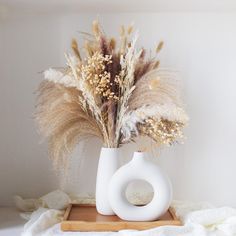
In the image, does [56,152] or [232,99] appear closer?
[56,152]

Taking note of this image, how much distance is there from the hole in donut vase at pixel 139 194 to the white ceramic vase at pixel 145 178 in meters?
0.16

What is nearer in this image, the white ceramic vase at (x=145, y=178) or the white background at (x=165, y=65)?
the white ceramic vase at (x=145, y=178)

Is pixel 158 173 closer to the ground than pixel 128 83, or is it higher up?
closer to the ground

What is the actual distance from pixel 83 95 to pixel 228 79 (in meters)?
0.55

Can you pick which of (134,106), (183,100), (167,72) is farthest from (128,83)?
(183,100)

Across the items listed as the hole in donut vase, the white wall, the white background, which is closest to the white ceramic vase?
the hole in donut vase

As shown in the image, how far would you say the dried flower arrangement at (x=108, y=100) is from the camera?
1.25 m

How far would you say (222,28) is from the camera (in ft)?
5.01

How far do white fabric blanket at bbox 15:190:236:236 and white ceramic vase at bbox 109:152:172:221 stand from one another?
3.0 inches

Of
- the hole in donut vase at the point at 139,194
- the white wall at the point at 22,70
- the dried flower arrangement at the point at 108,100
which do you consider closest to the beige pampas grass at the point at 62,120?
the dried flower arrangement at the point at 108,100

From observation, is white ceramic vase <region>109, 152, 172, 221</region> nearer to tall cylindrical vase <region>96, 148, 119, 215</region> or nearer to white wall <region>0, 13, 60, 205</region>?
tall cylindrical vase <region>96, 148, 119, 215</region>

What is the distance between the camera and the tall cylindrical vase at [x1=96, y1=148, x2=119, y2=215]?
4.35ft

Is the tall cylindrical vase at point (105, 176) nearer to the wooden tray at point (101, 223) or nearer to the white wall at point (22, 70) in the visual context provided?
the wooden tray at point (101, 223)

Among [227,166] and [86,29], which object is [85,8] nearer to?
[86,29]
